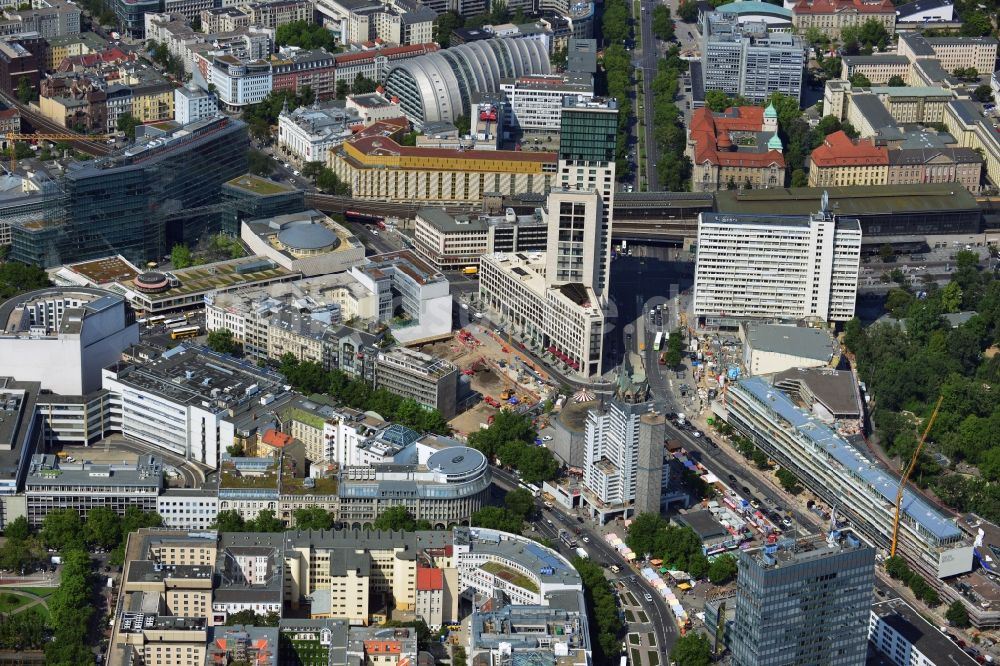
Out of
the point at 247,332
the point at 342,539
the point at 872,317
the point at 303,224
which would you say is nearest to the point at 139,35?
the point at 303,224

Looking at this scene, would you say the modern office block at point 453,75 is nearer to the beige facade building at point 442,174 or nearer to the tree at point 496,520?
the beige facade building at point 442,174

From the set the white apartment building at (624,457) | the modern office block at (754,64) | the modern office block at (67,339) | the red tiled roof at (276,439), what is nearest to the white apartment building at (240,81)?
the modern office block at (754,64)

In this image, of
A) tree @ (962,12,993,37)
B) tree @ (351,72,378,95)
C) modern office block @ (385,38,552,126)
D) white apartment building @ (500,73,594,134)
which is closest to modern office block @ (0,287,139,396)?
modern office block @ (385,38,552,126)

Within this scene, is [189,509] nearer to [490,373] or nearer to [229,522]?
[229,522]

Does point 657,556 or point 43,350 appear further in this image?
point 43,350

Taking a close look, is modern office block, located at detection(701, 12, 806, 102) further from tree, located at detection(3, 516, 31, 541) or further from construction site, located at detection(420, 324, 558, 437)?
tree, located at detection(3, 516, 31, 541)

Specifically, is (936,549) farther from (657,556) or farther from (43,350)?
(43,350)
